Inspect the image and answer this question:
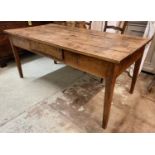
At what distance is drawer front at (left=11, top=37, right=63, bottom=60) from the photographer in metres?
1.41

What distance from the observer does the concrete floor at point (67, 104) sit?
1476 millimetres

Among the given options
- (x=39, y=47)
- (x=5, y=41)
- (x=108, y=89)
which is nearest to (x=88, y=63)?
(x=108, y=89)

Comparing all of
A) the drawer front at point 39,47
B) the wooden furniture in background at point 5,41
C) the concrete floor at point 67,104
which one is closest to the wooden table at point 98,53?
the drawer front at point 39,47

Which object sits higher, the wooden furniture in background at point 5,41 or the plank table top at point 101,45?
the plank table top at point 101,45

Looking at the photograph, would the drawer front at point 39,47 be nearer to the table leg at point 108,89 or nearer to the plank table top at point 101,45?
the plank table top at point 101,45

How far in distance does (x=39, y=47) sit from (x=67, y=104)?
73 centimetres

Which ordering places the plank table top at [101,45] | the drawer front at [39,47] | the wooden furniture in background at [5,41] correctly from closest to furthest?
the plank table top at [101,45] → the drawer front at [39,47] → the wooden furniture in background at [5,41]

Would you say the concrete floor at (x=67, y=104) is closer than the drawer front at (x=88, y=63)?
No

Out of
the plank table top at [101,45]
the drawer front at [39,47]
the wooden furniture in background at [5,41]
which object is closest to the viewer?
the plank table top at [101,45]

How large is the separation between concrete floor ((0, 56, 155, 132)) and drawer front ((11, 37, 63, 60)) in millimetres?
599

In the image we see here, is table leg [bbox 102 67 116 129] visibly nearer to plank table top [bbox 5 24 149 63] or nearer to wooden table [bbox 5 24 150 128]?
wooden table [bbox 5 24 150 128]

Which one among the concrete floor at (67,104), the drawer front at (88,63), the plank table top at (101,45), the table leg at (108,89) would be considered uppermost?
the plank table top at (101,45)

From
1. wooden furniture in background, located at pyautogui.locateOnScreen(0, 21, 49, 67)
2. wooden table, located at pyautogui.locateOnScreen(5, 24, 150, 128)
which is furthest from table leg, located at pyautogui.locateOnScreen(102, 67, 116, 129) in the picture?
wooden furniture in background, located at pyautogui.locateOnScreen(0, 21, 49, 67)

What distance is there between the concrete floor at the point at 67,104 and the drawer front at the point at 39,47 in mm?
599
